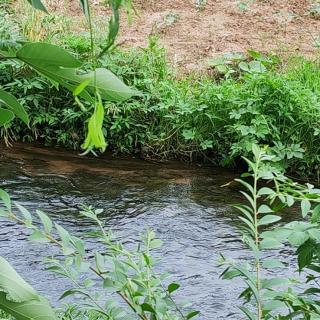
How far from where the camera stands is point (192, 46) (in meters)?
7.46

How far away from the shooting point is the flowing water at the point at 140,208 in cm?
386

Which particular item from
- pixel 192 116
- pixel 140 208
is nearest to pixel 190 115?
pixel 192 116

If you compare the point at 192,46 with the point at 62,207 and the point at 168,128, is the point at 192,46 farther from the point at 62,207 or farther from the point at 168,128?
the point at 62,207

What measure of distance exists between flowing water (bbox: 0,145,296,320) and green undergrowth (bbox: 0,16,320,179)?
201mm

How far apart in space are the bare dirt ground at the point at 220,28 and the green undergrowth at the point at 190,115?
0.81 meters

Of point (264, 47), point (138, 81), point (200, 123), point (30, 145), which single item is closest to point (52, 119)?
point (30, 145)

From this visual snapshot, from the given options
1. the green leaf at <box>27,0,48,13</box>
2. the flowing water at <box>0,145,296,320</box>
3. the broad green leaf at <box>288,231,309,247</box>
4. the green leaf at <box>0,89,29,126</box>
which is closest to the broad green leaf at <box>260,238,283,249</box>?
the broad green leaf at <box>288,231,309,247</box>

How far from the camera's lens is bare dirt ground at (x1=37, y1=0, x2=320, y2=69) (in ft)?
24.2

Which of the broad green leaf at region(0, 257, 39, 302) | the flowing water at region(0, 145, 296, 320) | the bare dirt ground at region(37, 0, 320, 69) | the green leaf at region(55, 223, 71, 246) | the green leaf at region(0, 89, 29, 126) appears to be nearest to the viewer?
the broad green leaf at region(0, 257, 39, 302)

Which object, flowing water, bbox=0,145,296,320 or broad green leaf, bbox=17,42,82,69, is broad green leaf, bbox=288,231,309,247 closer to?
broad green leaf, bbox=17,42,82,69

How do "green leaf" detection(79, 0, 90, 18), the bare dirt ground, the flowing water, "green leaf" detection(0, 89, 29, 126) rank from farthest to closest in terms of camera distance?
the bare dirt ground < the flowing water < "green leaf" detection(0, 89, 29, 126) < "green leaf" detection(79, 0, 90, 18)

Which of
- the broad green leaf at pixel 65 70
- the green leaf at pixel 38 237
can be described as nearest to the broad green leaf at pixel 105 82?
the broad green leaf at pixel 65 70

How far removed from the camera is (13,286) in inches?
26.1

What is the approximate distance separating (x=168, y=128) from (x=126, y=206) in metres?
1.24
